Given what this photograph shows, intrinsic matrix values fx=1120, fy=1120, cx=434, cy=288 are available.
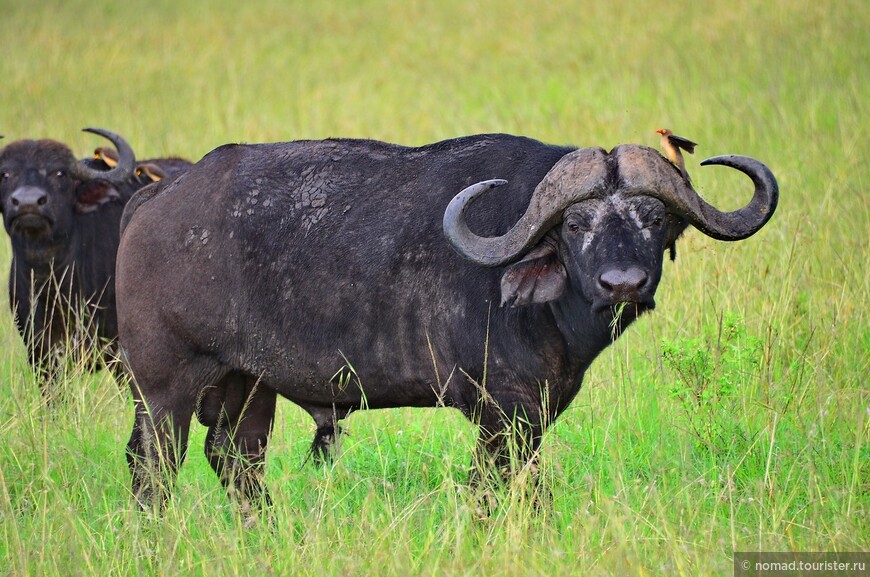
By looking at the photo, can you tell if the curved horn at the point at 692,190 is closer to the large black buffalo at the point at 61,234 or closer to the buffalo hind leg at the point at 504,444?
the buffalo hind leg at the point at 504,444

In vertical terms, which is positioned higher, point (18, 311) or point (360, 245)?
point (360, 245)

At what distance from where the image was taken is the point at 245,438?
18.6 feet

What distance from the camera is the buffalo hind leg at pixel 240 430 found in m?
5.37

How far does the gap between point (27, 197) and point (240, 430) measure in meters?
3.11

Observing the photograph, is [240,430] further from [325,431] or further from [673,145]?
[673,145]

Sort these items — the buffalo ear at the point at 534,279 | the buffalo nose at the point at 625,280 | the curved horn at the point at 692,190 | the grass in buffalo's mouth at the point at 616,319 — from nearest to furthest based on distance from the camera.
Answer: the buffalo nose at the point at 625,280
the grass in buffalo's mouth at the point at 616,319
the curved horn at the point at 692,190
the buffalo ear at the point at 534,279

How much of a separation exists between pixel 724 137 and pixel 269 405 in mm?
6837

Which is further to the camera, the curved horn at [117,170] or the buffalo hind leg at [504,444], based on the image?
the curved horn at [117,170]

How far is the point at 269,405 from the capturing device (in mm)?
5719

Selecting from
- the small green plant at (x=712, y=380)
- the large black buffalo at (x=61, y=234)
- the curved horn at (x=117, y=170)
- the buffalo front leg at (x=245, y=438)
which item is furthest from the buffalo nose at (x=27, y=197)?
the small green plant at (x=712, y=380)

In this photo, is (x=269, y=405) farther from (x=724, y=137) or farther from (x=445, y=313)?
(x=724, y=137)

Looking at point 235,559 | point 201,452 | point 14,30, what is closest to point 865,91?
point 201,452

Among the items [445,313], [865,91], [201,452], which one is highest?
[865,91]

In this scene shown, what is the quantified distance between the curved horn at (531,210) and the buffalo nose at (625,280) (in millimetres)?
373
